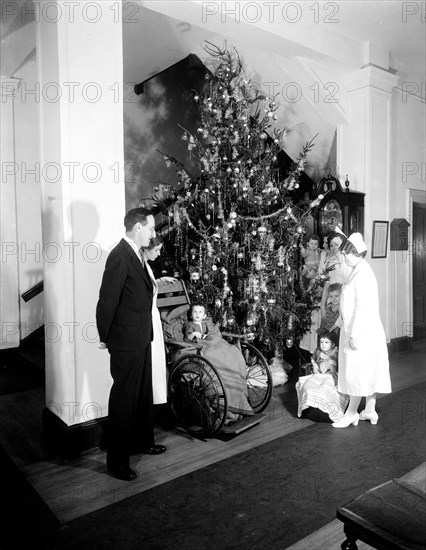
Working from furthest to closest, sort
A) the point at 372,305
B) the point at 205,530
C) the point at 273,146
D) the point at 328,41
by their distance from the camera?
the point at 328,41 → the point at 273,146 → the point at 372,305 → the point at 205,530

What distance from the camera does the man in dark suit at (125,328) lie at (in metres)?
3.34

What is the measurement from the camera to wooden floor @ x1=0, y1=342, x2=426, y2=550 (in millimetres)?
3133

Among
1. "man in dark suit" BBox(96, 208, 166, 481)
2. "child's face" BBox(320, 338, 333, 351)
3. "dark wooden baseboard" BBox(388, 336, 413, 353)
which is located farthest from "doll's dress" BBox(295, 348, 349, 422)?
Result: "dark wooden baseboard" BBox(388, 336, 413, 353)

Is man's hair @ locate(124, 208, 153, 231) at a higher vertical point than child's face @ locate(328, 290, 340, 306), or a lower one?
higher

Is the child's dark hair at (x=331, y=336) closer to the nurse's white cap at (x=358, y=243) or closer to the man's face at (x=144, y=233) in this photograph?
the nurse's white cap at (x=358, y=243)

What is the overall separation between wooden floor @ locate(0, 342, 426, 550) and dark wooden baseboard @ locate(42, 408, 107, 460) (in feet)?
0.23

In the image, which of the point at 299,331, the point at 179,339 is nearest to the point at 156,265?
the point at 179,339

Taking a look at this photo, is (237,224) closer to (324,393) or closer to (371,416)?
(324,393)

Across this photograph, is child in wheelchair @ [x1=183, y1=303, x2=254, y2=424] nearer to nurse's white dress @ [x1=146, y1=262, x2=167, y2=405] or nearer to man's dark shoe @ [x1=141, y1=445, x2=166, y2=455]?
nurse's white dress @ [x1=146, y1=262, x2=167, y2=405]

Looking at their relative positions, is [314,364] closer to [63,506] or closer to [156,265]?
[156,265]

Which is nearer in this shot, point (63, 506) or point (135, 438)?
point (63, 506)

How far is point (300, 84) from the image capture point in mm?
6926

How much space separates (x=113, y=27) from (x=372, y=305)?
3.27m

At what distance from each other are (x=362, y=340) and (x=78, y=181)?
280cm
